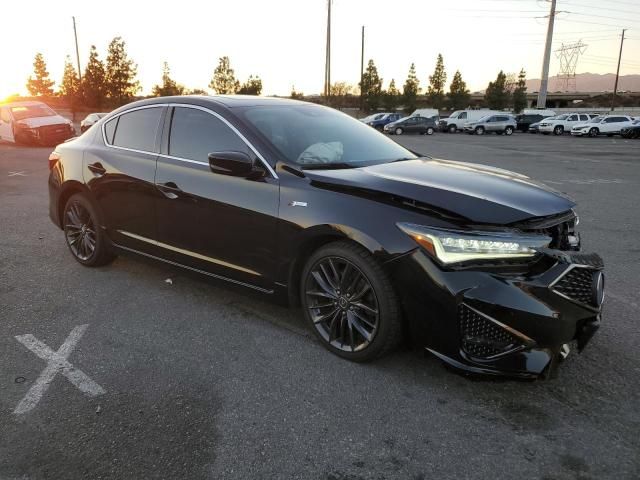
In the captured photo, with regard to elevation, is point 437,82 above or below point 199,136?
above

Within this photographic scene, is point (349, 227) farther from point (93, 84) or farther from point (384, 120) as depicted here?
point (93, 84)

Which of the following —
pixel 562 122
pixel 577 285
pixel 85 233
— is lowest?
pixel 85 233

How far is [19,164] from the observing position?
14.7 metres

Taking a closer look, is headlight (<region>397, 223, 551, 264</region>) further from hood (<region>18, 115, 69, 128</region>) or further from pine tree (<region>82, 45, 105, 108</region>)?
pine tree (<region>82, 45, 105, 108</region>)

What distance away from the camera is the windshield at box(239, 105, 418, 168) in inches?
146

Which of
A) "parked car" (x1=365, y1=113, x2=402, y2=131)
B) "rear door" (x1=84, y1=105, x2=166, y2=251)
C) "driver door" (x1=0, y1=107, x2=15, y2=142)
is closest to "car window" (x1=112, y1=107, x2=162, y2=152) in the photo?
"rear door" (x1=84, y1=105, x2=166, y2=251)

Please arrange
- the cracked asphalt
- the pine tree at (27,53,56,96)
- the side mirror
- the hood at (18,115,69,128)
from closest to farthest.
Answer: the cracked asphalt
the side mirror
the hood at (18,115,69,128)
the pine tree at (27,53,56,96)

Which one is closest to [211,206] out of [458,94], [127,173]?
[127,173]

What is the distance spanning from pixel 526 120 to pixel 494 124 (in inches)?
251

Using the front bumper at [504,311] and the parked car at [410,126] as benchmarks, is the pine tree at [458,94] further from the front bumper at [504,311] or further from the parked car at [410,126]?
the front bumper at [504,311]

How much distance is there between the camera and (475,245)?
274cm

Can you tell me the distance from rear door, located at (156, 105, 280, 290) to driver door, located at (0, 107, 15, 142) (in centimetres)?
1992

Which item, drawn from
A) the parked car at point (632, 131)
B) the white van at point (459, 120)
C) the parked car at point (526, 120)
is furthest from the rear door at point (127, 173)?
the parked car at point (526, 120)

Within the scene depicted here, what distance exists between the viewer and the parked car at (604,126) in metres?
37.2
